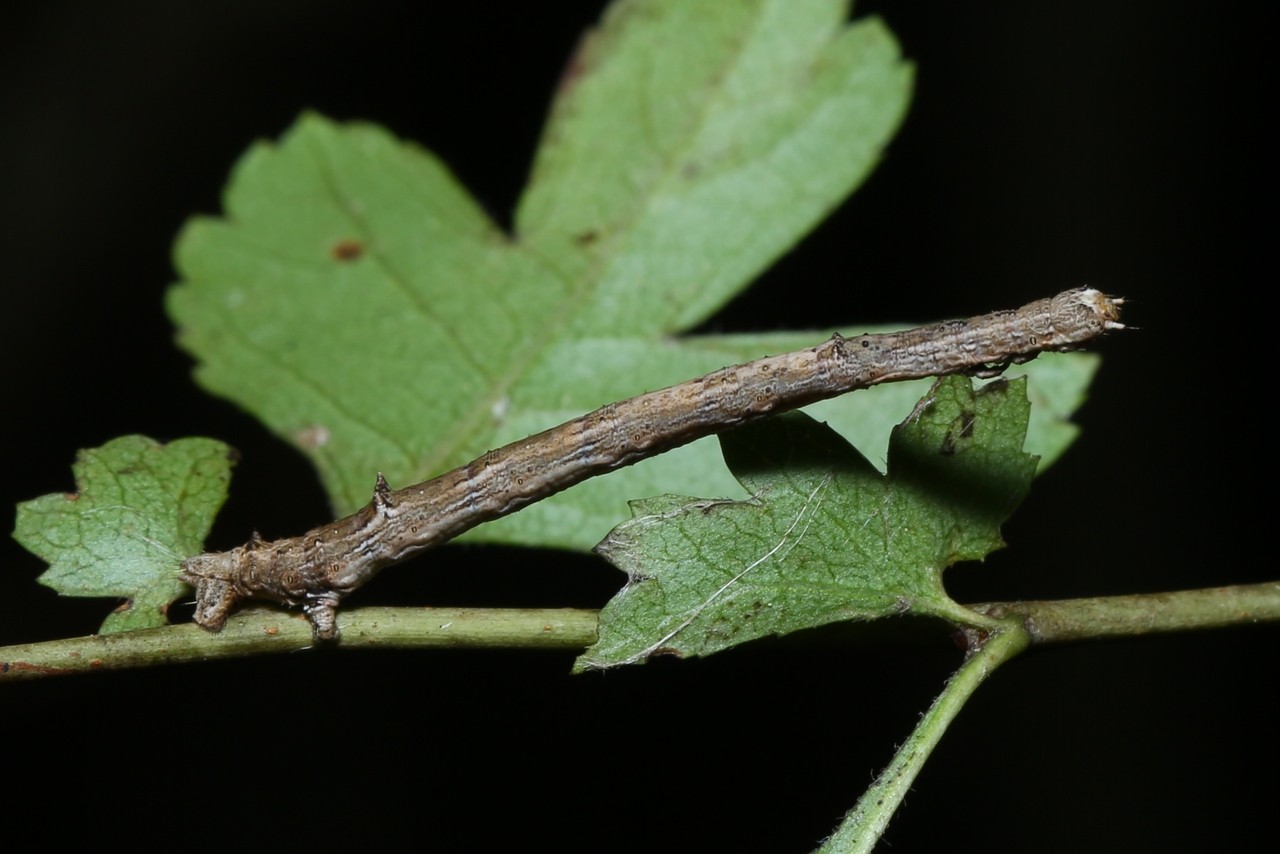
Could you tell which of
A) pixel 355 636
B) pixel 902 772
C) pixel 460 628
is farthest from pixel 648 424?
pixel 902 772

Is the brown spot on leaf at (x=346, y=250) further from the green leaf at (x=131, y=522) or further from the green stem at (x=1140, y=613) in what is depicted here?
the green stem at (x=1140, y=613)

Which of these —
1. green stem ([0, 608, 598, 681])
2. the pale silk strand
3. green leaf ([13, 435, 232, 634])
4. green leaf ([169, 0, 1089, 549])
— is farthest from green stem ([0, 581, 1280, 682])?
green leaf ([169, 0, 1089, 549])

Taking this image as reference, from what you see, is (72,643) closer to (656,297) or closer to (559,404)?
(559,404)

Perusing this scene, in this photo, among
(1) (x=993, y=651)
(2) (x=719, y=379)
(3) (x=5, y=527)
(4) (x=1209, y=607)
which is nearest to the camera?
(1) (x=993, y=651)

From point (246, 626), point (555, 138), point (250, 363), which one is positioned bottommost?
point (246, 626)

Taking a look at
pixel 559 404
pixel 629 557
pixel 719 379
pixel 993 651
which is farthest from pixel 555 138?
pixel 993 651
